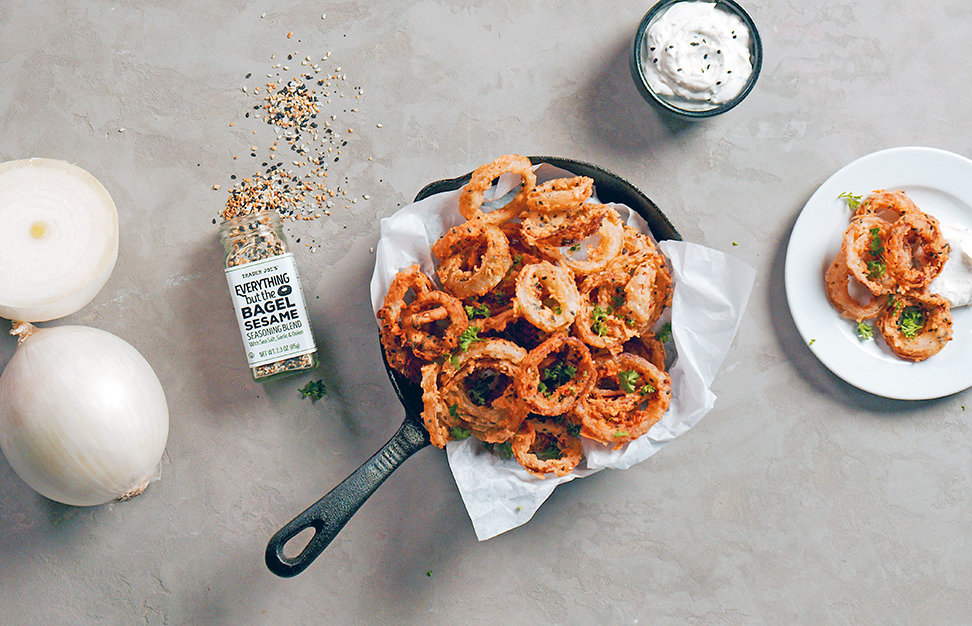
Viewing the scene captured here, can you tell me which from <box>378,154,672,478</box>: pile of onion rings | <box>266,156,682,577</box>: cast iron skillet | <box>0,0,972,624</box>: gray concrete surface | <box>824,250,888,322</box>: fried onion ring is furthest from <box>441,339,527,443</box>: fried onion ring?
<box>824,250,888,322</box>: fried onion ring

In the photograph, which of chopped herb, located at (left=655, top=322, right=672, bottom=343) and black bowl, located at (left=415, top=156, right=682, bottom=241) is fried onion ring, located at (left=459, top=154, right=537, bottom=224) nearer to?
black bowl, located at (left=415, top=156, right=682, bottom=241)

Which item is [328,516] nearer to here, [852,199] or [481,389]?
[481,389]

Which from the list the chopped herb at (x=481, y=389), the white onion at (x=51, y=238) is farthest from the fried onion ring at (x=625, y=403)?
the white onion at (x=51, y=238)

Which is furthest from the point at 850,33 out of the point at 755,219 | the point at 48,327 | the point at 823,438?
the point at 48,327

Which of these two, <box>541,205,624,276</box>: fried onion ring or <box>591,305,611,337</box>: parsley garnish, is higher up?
<box>541,205,624,276</box>: fried onion ring

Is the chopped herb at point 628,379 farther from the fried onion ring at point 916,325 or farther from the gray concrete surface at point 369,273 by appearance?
the fried onion ring at point 916,325

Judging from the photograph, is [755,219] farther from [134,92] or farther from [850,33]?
[134,92]
